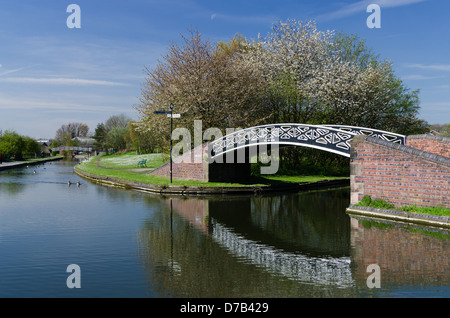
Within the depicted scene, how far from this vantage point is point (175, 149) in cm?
3466

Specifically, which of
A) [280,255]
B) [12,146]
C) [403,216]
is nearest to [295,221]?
[403,216]

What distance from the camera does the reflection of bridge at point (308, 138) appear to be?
18.7 metres

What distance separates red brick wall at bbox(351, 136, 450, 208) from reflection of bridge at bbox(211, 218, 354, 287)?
6301 millimetres

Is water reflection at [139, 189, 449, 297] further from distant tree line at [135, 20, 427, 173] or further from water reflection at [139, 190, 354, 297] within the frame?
distant tree line at [135, 20, 427, 173]

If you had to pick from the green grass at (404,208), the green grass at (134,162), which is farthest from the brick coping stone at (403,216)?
the green grass at (134,162)

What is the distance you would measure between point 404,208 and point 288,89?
75.1 feet

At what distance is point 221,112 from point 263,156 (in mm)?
7018

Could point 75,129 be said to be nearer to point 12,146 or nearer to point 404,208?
point 12,146

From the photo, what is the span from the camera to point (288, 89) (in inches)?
1435

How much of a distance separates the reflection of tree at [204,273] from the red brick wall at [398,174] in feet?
25.4

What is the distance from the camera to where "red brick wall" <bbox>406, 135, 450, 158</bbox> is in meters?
17.9

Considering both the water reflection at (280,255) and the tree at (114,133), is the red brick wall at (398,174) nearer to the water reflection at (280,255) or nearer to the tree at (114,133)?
the water reflection at (280,255)
